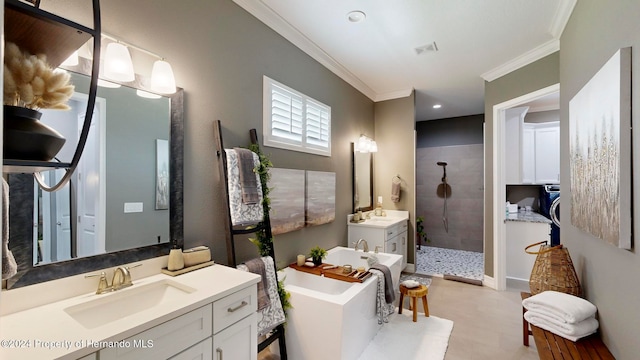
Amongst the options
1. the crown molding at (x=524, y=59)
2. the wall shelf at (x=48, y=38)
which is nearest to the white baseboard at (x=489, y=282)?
the crown molding at (x=524, y=59)

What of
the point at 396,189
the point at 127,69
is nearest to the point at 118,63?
the point at 127,69

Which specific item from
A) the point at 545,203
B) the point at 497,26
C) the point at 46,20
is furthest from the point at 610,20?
the point at 545,203

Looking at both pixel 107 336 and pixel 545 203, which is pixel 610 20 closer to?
pixel 107 336

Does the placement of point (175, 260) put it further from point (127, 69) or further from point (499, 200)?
point (499, 200)

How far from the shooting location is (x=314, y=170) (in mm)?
3199

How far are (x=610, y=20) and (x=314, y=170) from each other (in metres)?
2.47

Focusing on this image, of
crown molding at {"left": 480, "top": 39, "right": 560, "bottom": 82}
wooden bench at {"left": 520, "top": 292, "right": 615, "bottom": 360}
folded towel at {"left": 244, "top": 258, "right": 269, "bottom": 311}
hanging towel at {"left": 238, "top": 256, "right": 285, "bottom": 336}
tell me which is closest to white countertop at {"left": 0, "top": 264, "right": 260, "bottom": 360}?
folded towel at {"left": 244, "top": 258, "right": 269, "bottom": 311}

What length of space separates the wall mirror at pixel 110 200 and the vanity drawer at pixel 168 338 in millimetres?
576

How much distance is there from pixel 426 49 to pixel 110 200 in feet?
10.7

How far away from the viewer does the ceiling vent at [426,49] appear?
3041 millimetres

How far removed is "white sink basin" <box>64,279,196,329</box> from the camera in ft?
4.09

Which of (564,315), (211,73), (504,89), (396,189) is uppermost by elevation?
(504,89)

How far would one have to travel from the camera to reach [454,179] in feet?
19.7

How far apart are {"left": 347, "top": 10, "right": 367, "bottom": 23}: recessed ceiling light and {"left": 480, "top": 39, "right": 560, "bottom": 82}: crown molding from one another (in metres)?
2.07
